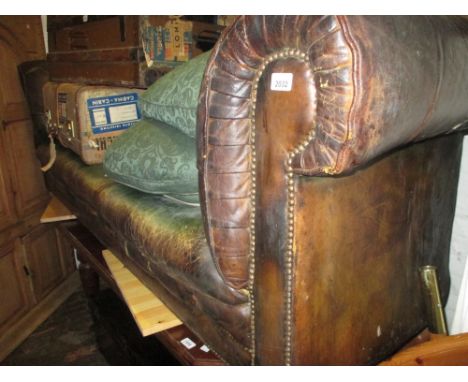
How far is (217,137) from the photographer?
54 centimetres

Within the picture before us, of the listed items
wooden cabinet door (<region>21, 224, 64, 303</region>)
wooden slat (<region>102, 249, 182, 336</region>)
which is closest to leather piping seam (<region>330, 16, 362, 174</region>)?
wooden slat (<region>102, 249, 182, 336</region>)

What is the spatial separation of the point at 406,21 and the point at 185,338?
759 millimetres

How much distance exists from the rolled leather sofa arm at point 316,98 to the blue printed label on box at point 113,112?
0.75m

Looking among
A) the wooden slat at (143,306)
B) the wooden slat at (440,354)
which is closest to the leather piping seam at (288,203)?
the wooden slat at (440,354)

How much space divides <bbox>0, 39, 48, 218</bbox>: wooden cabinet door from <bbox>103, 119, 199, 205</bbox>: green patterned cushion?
2.73 feet

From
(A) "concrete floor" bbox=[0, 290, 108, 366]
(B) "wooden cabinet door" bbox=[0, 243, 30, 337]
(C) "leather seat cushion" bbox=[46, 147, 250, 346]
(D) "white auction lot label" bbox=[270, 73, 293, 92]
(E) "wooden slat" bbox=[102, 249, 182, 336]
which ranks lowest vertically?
(A) "concrete floor" bbox=[0, 290, 108, 366]

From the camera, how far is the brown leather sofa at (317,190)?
1.36ft

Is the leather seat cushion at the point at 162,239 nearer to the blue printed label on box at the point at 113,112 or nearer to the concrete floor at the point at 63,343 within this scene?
the blue printed label on box at the point at 113,112

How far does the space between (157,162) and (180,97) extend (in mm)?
153

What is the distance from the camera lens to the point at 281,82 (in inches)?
18.2

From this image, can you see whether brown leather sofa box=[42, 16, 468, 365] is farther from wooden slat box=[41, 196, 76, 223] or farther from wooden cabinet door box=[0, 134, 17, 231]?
wooden cabinet door box=[0, 134, 17, 231]

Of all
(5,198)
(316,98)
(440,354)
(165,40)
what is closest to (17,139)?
(5,198)

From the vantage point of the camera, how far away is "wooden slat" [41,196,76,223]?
1.52 m
